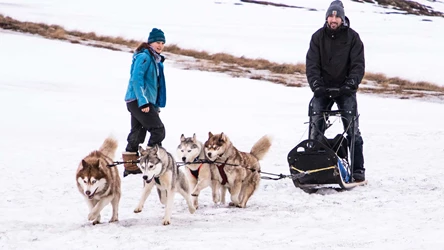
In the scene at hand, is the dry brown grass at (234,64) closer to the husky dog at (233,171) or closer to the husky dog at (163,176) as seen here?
the husky dog at (233,171)

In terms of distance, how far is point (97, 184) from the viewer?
505 centimetres

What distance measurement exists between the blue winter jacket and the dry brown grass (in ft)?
41.2

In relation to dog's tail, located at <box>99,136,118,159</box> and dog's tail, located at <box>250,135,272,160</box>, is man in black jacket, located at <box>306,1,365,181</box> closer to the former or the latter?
dog's tail, located at <box>250,135,272,160</box>

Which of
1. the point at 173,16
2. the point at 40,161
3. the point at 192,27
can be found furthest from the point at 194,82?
the point at 173,16

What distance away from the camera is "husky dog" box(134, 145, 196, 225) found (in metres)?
5.16

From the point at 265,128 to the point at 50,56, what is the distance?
1085 centimetres

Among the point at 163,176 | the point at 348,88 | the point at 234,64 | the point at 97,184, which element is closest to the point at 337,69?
the point at 348,88

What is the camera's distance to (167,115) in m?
12.8

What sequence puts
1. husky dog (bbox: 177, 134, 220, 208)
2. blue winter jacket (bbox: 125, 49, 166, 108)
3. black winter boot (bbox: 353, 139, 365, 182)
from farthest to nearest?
1. black winter boot (bbox: 353, 139, 365, 182)
2. blue winter jacket (bbox: 125, 49, 166, 108)
3. husky dog (bbox: 177, 134, 220, 208)

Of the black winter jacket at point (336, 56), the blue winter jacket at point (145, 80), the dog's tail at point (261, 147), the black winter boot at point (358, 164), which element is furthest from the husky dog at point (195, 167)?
the black winter boot at point (358, 164)

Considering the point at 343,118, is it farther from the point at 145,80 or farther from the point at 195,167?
the point at 145,80

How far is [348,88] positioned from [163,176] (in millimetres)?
2315

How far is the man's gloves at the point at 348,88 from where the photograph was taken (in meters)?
6.58

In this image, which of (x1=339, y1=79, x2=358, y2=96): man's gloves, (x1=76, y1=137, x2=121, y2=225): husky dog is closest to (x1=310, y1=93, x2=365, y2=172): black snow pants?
(x1=339, y1=79, x2=358, y2=96): man's gloves
